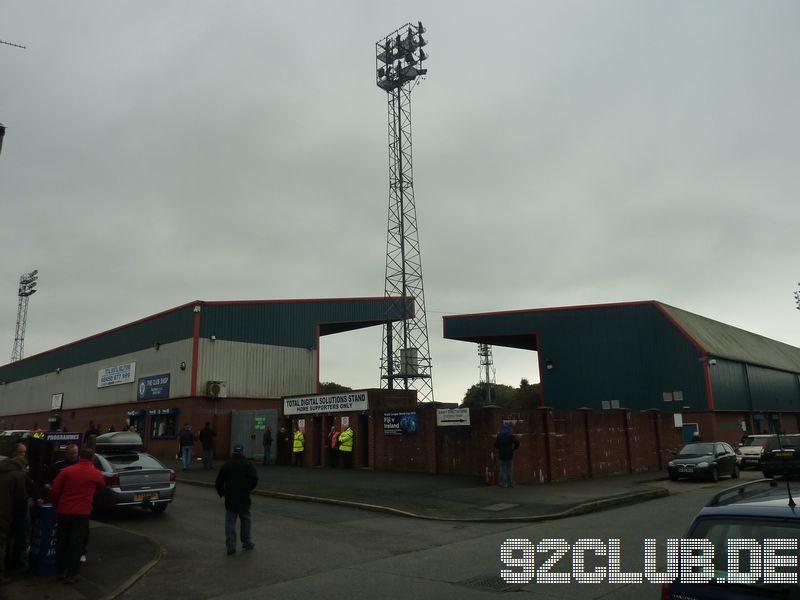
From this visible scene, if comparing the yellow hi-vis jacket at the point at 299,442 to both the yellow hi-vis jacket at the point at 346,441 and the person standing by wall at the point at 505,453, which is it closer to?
the yellow hi-vis jacket at the point at 346,441

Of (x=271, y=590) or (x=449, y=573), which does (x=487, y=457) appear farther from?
(x=271, y=590)

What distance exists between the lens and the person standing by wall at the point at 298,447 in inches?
1047

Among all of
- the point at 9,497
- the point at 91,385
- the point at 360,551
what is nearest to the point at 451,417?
the point at 360,551

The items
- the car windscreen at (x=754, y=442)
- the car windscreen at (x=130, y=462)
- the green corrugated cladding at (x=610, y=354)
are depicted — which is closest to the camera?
the car windscreen at (x=130, y=462)

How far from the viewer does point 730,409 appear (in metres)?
37.2

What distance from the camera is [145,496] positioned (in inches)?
524

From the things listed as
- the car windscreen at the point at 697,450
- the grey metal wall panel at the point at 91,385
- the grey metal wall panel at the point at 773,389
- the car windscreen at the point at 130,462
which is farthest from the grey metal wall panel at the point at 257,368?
the grey metal wall panel at the point at 773,389

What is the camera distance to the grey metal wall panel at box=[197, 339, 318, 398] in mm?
34156

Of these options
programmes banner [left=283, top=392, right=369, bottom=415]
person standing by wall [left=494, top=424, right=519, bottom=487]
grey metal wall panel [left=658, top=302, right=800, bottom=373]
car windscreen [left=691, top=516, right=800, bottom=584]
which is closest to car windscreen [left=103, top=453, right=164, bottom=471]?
person standing by wall [left=494, top=424, right=519, bottom=487]

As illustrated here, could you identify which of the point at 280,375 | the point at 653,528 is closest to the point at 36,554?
the point at 653,528

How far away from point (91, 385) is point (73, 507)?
40969 millimetres

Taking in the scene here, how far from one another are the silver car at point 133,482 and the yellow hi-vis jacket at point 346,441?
11.0 metres

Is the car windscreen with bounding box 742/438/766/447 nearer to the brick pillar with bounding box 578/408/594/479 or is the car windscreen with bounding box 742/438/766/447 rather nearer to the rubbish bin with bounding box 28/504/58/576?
the brick pillar with bounding box 578/408/594/479

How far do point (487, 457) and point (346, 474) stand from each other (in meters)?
5.70
